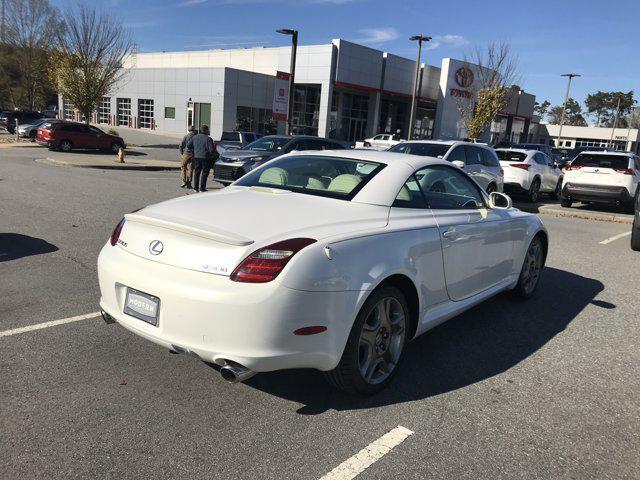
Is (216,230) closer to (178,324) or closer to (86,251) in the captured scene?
(178,324)

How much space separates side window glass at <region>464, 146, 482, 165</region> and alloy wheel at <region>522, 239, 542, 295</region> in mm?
A: 6978

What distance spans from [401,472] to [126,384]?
1833 millimetres

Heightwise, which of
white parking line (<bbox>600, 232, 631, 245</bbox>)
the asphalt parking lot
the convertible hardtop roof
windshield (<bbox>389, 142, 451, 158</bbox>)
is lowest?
the asphalt parking lot

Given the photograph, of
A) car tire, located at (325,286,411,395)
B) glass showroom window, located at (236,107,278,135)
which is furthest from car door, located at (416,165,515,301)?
glass showroom window, located at (236,107,278,135)

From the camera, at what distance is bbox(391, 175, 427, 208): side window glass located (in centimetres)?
377

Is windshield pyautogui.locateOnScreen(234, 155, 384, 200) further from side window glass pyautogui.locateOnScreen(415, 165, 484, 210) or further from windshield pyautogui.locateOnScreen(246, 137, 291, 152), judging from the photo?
windshield pyautogui.locateOnScreen(246, 137, 291, 152)

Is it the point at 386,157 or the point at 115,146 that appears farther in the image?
the point at 115,146

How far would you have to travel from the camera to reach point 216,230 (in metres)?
2.99

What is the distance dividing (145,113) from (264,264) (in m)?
50.8

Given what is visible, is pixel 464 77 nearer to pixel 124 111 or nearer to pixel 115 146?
pixel 124 111

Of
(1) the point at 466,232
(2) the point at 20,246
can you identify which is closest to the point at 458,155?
(1) the point at 466,232

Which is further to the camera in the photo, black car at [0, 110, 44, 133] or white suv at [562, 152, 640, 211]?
black car at [0, 110, 44, 133]

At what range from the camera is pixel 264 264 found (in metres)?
2.81

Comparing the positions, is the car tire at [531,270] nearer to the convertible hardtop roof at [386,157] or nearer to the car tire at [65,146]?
the convertible hardtop roof at [386,157]
